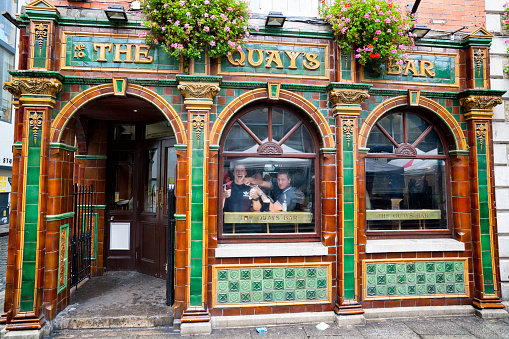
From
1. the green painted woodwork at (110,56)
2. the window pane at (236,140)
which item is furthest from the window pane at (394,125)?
the green painted woodwork at (110,56)

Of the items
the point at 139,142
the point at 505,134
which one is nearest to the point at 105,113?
the point at 139,142

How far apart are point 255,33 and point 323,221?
3542 millimetres

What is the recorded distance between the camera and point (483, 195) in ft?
18.6

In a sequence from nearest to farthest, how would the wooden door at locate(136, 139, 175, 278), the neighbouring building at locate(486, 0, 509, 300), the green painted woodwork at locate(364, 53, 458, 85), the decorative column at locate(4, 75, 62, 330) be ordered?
the decorative column at locate(4, 75, 62, 330) < the green painted woodwork at locate(364, 53, 458, 85) < the neighbouring building at locate(486, 0, 509, 300) < the wooden door at locate(136, 139, 175, 278)

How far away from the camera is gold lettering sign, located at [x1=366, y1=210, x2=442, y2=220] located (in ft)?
18.9

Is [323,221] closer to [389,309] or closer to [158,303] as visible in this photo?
[389,309]

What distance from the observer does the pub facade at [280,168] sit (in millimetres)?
4941

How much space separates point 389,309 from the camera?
17.6 ft

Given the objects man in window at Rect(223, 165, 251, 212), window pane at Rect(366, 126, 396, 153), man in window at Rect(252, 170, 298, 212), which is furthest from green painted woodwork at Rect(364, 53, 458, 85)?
man in window at Rect(223, 165, 251, 212)

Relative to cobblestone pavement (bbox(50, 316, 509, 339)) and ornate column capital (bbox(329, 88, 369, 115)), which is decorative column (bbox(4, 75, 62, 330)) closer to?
cobblestone pavement (bbox(50, 316, 509, 339))

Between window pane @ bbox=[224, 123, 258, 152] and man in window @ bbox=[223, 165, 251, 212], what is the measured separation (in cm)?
33

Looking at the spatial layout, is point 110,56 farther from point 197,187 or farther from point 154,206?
point 154,206

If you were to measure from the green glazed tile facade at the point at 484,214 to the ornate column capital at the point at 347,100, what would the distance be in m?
2.35

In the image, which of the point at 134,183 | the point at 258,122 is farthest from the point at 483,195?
the point at 134,183
